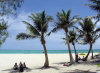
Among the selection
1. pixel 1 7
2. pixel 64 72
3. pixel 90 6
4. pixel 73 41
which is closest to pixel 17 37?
pixel 64 72

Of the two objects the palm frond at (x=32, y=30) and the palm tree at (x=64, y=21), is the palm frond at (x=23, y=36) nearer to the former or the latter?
the palm frond at (x=32, y=30)

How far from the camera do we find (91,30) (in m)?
24.7

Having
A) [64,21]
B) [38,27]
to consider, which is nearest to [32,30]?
[38,27]

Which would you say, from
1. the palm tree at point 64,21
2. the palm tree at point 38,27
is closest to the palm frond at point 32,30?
the palm tree at point 38,27

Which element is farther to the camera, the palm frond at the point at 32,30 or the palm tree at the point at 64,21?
the palm tree at the point at 64,21

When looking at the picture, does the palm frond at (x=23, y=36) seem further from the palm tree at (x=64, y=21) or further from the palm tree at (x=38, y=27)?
the palm tree at (x=64, y=21)

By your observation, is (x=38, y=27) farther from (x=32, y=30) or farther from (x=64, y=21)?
(x=64, y=21)

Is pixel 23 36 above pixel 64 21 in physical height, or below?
below

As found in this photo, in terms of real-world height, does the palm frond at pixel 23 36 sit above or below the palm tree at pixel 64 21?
below

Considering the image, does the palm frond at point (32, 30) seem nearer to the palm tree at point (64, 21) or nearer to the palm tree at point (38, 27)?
the palm tree at point (38, 27)

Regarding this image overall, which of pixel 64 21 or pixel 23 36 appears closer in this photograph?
pixel 23 36

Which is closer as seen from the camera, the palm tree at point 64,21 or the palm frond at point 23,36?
the palm frond at point 23,36

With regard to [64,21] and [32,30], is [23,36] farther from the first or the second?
[64,21]

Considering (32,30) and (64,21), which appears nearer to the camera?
(32,30)
